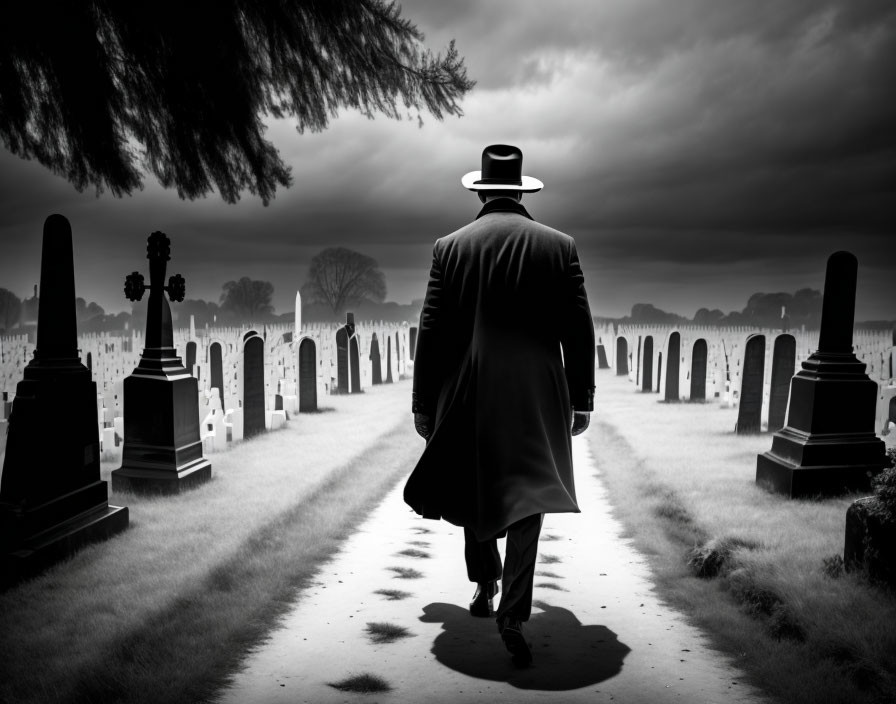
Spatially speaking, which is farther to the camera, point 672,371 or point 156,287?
point 672,371

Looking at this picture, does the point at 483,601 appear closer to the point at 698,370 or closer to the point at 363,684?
the point at 363,684

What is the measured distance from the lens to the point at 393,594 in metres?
3.75

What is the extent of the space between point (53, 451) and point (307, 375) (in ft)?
20.7

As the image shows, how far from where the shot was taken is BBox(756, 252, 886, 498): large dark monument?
5.57 metres

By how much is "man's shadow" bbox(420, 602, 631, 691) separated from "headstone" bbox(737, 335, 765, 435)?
5.82 m

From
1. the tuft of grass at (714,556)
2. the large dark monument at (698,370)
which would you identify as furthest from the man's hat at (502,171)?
the large dark monument at (698,370)

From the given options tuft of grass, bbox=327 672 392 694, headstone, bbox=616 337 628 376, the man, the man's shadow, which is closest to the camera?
tuft of grass, bbox=327 672 392 694

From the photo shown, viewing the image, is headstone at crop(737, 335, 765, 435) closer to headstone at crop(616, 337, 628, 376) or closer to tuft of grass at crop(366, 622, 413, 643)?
tuft of grass at crop(366, 622, 413, 643)

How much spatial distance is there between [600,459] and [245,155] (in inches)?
203

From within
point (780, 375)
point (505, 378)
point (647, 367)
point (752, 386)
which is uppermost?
Answer: point (505, 378)

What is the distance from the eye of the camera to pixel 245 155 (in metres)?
4.14

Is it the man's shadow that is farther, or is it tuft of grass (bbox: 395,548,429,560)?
tuft of grass (bbox: 395,548,429,560)

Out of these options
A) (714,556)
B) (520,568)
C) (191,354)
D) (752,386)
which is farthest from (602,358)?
(520,568)

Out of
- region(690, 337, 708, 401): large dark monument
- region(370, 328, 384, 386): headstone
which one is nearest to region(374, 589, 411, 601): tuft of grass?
region(690, 337, 708, 401): large dark monument
